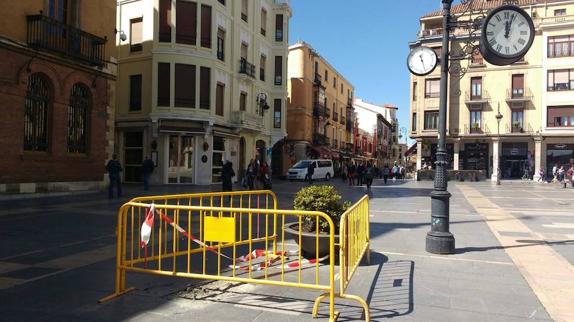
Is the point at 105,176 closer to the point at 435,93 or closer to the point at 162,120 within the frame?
the point at 162,120

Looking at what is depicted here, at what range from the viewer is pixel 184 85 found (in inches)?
1038

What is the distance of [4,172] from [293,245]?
11.5 m

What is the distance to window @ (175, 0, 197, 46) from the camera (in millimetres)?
26125

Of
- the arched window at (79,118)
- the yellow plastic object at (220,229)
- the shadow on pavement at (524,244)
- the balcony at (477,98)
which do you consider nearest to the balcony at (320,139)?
the balcony at (477,98)

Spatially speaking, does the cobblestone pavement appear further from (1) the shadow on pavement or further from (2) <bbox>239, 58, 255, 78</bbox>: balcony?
(2) <bbox>239, 58, 255, 78</bbox>: balcony

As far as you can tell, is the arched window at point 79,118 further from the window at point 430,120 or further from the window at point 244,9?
the window at point 430,120

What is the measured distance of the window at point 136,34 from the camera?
2670cm

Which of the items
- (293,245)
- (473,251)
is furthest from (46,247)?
(473,251)

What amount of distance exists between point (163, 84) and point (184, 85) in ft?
3.75

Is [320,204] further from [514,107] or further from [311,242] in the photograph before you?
[514,107]

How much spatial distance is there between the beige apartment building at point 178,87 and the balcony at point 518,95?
100ft

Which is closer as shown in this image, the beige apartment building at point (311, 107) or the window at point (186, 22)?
the window at point (186, 22)

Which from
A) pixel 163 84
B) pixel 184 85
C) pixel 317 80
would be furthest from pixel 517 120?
pixel 163 84

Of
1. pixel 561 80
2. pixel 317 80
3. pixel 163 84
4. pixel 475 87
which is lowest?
pixel 163 84
